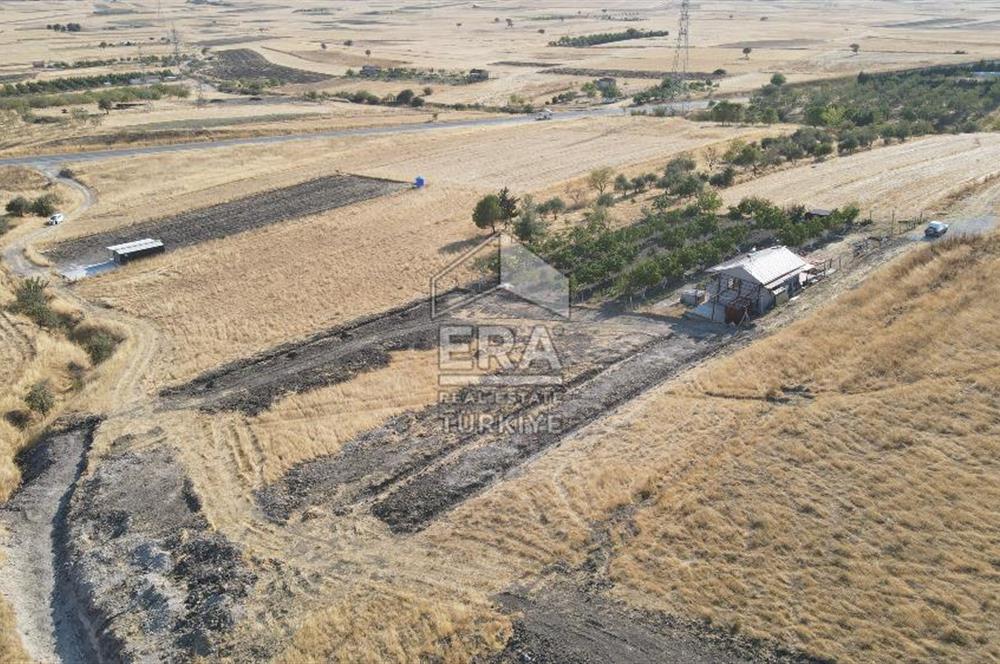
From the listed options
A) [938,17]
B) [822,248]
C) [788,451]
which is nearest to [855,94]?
[822,248]

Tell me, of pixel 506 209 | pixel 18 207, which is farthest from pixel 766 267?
pixel 18 207

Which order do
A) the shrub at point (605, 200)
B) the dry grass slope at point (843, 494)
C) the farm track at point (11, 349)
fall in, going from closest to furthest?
the dry grass slope at point (843, 494) → the farm track at point (11, 349) → the shrub at point (605, 200)

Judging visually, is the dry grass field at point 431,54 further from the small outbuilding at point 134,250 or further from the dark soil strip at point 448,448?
the dark soil strip at point 448,448

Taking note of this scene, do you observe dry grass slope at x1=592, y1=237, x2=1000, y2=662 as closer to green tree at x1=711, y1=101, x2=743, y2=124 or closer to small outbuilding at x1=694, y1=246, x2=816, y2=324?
small outbuilding at x1=694, y1=246, x2=816, y2=324

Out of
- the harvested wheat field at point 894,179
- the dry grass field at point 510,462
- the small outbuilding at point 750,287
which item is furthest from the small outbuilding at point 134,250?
the harvested wheat field at point 894,179

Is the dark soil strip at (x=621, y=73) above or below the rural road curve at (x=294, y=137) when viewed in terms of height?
above

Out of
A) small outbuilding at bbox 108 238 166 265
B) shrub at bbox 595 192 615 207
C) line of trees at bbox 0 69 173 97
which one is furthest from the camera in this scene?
line of trees at bbox 0 69 173 97

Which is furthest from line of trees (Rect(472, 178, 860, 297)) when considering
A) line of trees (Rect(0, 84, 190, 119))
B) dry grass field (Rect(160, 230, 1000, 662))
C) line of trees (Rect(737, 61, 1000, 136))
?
line of trees (Rect(0, 84, 190, 119))

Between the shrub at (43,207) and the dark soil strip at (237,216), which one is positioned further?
A: the shrub at (43,207)
